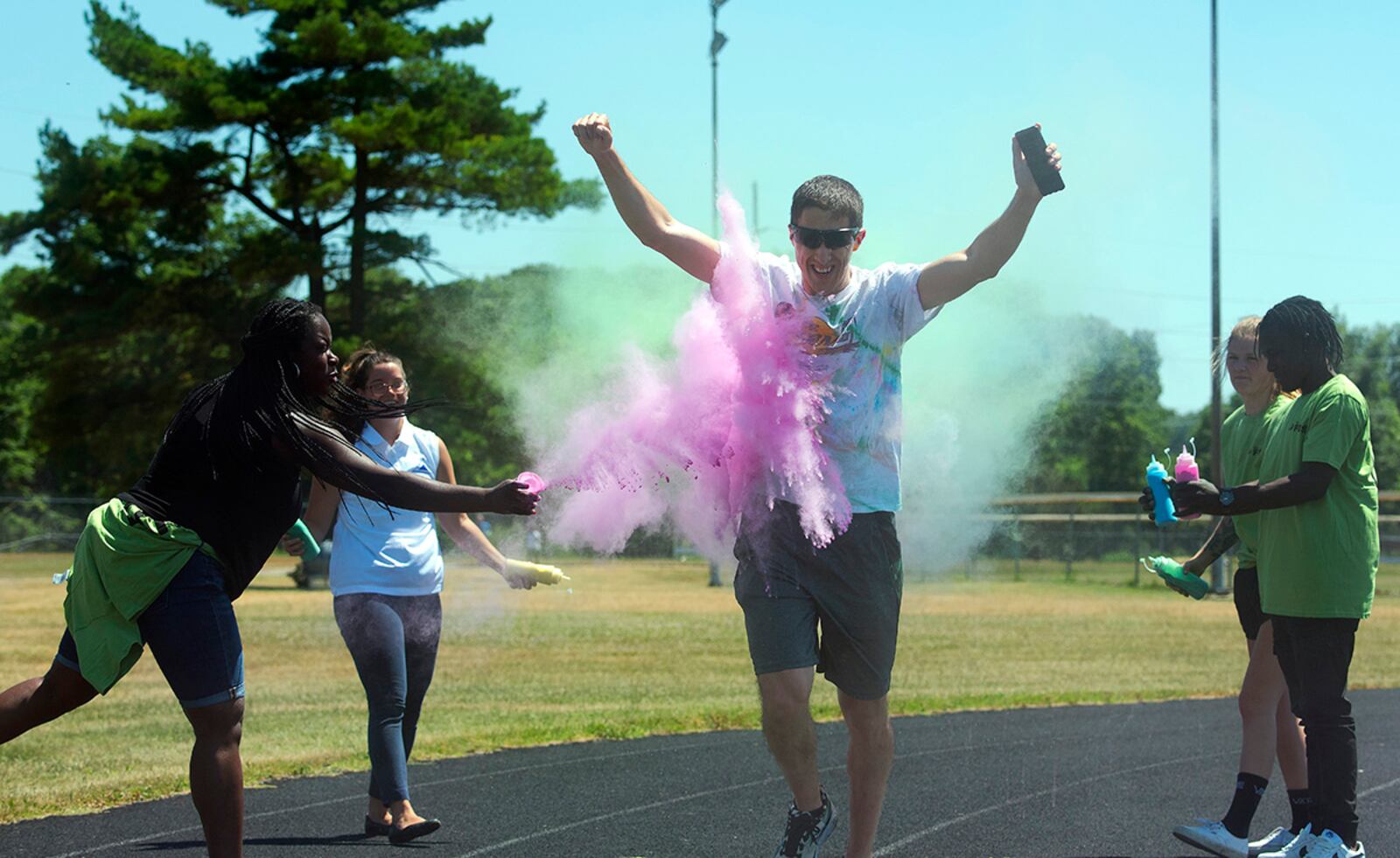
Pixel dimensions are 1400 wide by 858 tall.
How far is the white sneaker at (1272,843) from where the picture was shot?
17.1 ft

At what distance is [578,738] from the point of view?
851cm

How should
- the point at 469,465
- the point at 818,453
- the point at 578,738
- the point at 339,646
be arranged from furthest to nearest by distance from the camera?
the point at 469,465
the point at 339,646
the point at 578,738
the point at 818,453

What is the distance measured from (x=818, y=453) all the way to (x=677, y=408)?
494 mm

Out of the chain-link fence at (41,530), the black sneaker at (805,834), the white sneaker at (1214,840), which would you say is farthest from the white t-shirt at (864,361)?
the chain-link fence at (41,530)

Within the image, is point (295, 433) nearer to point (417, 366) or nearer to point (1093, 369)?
point (1093, 369)

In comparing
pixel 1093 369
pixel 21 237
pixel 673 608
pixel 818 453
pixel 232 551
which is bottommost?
pixel 673 608

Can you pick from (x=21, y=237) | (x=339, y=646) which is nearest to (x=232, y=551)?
(x=339, y=646)

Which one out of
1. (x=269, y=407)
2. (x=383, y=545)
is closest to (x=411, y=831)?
(x=383, y=545)

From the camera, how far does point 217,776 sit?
4.04 m

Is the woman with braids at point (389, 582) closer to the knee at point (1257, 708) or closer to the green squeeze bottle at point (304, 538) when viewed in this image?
the green squeeze bottle at point (304, 538)

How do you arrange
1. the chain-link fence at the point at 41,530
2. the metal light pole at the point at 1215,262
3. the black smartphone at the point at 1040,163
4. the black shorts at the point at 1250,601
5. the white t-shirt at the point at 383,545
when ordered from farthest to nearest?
the chain-link fence at the point at 41,530 < the metal light pole at the point at 1215,262 < the white t-shirt at the point at 383,545 < the black shorts at the point at 1250,601 < the black smartphone at the point at 1040,163

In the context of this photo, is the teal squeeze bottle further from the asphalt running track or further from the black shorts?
the asphalt running track

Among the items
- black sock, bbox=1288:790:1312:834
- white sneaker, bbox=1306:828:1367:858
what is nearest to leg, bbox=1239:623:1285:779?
black sock, bbox=1288:790:1312:834

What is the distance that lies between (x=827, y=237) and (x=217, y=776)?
2.36 meters
